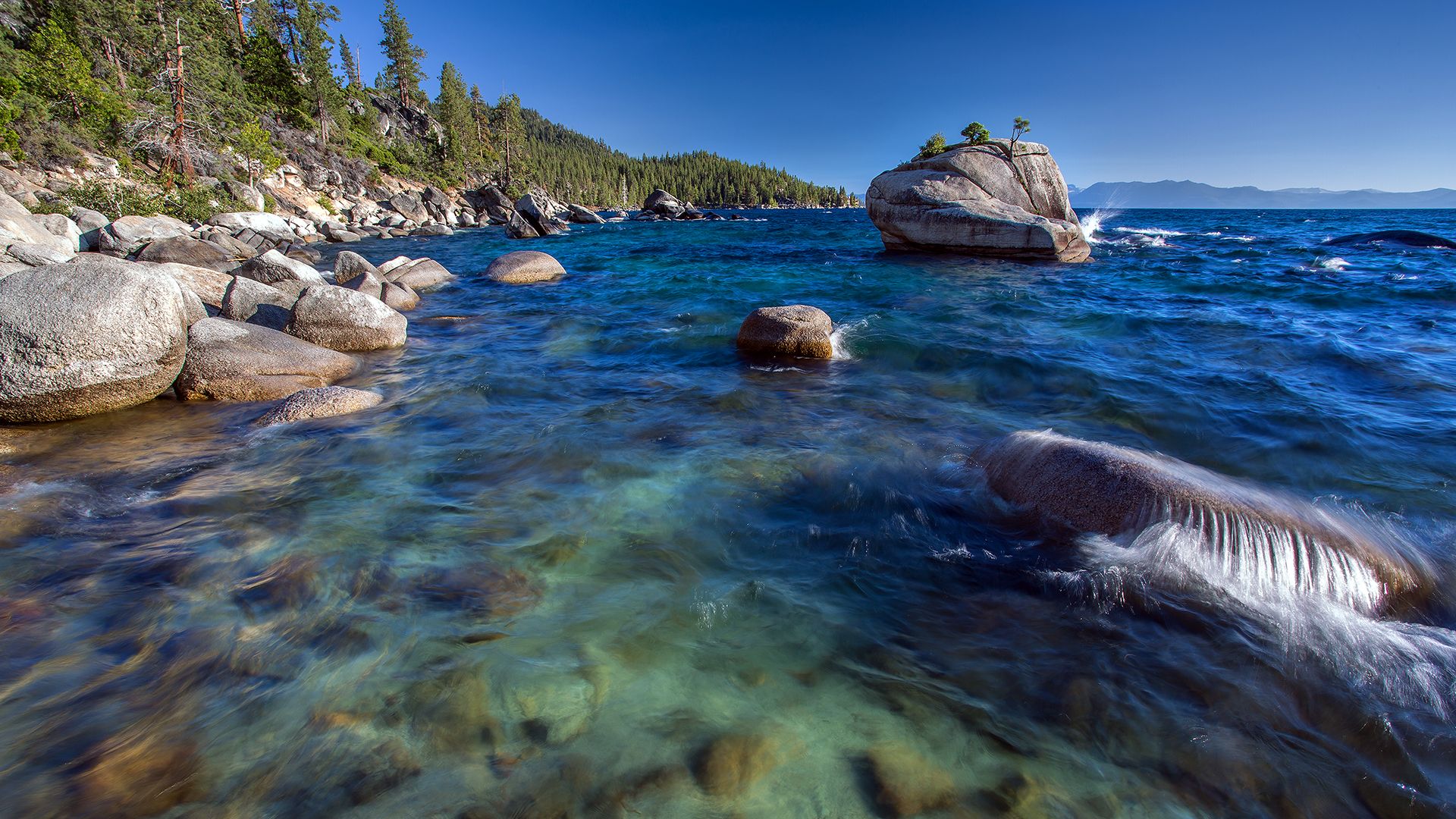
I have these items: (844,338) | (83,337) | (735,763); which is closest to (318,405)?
(83,337)

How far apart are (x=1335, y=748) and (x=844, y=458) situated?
3.62 m

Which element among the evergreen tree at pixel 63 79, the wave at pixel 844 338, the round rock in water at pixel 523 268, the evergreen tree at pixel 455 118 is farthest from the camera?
the evergreen tree at pixel 455 118

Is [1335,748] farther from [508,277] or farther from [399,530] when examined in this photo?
[508,277]

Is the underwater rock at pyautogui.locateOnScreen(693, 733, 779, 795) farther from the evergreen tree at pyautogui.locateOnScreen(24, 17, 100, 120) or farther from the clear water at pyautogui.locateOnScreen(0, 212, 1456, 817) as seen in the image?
the evergreen tree at pyautogui.locateOnScreen(24, 17, 100, 120)

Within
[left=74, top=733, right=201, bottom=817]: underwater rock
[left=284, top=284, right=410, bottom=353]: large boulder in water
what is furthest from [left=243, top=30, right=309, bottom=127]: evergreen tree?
[left=74, top=733, right=201, bottom=817]: underwater rock

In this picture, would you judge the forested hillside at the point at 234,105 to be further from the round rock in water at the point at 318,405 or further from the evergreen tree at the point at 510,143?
the round rock in water at the point at 318,405

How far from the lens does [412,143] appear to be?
71.2 meters

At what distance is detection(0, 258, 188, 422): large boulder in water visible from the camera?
5660 millimetres

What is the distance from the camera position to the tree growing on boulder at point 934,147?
1021 inches

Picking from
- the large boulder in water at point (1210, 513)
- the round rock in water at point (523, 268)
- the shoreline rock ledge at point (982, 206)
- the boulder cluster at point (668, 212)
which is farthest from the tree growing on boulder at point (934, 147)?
the boulder cluster at point (668, 212)

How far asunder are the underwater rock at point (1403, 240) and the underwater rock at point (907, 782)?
1428 inches

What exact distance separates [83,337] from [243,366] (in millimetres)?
1392

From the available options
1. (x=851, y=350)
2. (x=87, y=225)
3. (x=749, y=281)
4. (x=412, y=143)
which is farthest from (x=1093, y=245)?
(x=412, y=143)

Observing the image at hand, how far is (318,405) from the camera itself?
6520 mm
